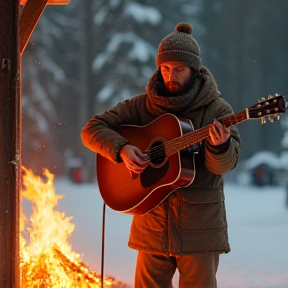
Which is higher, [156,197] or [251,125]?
[251,125]

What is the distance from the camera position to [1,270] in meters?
3.07

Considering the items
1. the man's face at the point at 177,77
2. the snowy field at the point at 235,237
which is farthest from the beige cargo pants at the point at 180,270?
the snowy field at the point at 235,237

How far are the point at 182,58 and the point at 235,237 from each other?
6.11 meters

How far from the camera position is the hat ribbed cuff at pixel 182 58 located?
2811 mm

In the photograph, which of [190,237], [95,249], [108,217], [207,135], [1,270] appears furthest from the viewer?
[108,217]

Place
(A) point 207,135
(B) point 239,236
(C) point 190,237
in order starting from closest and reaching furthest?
(A) point 207,135, (C) point 190,237, (B) point 239,236

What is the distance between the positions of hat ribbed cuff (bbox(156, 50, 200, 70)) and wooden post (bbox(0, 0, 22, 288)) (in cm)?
86

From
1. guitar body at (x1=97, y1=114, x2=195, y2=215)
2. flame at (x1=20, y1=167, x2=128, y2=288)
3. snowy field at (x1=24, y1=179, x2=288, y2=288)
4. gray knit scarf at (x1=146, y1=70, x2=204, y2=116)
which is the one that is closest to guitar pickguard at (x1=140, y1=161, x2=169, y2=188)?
guitar body at (x1=97, y1=114, x2=195, y2=215)

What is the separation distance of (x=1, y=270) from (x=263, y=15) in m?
12.4

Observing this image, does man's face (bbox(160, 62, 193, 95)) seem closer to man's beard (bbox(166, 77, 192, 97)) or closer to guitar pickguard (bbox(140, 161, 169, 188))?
man's beard (bbox(166, 77, 192, 97))

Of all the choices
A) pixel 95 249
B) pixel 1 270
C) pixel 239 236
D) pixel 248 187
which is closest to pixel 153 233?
pixel 1 270

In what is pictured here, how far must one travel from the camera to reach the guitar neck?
7.91ft

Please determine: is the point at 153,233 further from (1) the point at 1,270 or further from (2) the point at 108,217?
(2) the point at 108,217

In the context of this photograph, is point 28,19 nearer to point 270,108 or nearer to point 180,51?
point 180,51
